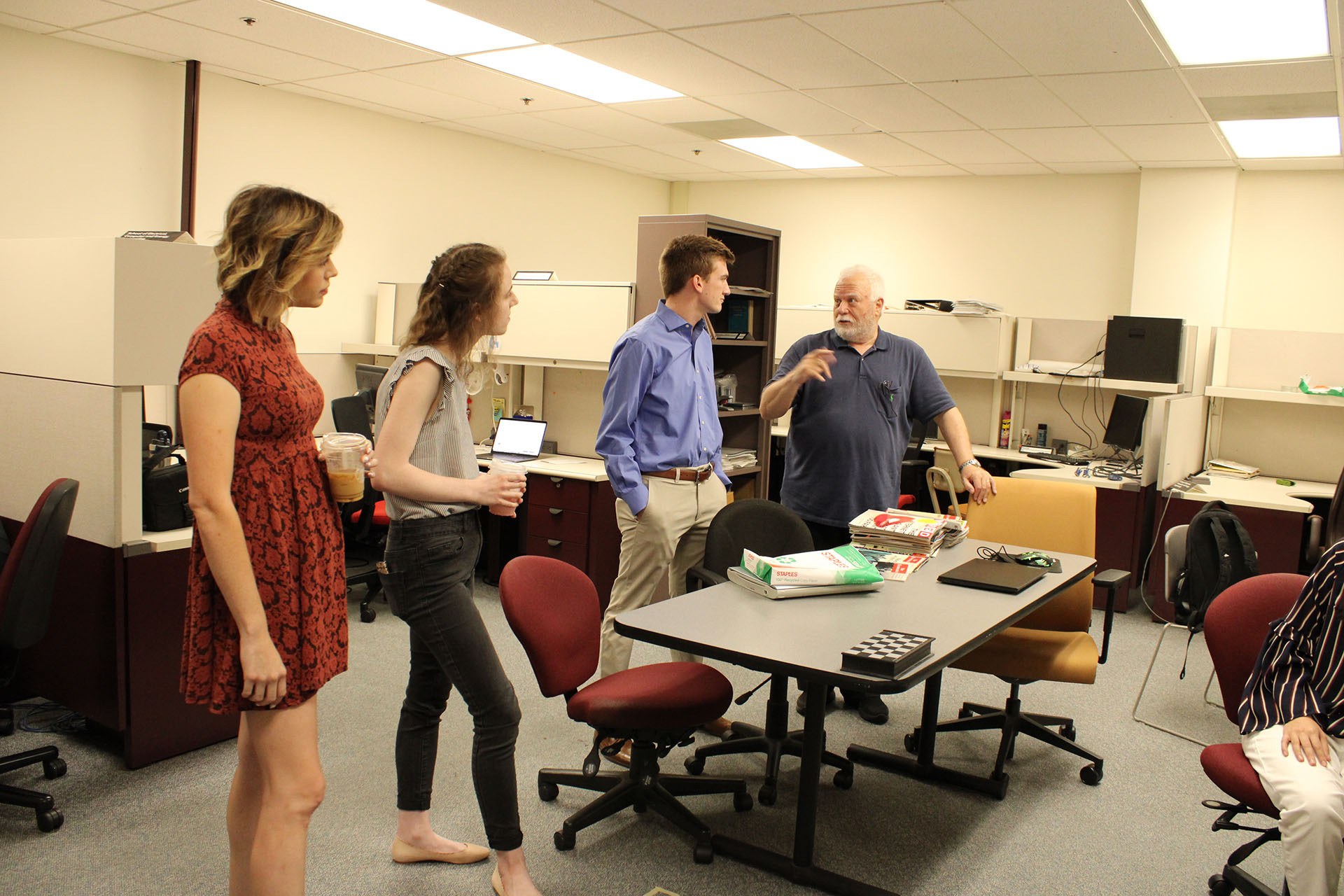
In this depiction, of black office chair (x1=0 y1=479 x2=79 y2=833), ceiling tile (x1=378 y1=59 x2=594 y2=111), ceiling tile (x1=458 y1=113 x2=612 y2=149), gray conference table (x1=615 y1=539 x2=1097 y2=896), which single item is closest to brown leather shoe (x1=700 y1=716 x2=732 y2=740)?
gray conference table (x1=615 y1=539 x2=1097 y2=896)

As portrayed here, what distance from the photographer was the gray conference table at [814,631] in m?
1.97

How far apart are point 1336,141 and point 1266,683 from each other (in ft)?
14.9

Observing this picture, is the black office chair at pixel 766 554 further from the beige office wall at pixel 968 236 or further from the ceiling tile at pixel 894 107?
the beige office wall at pixel 968 236

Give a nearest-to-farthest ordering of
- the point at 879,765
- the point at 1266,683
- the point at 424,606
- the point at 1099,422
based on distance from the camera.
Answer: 1. the point at 424,606
2. the point at 1266,683
3. the point at 879,765
4. the point at 1099,422

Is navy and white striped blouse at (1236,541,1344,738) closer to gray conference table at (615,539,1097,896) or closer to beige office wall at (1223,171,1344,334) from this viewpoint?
gray conference table at (615,539,1097,896)

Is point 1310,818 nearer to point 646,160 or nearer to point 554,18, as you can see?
point 554,18

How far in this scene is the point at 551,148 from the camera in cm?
719

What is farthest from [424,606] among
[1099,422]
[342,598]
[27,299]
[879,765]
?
[1099,422]

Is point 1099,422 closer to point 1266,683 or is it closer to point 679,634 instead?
point 1266,683

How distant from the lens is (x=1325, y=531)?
15.5 ft

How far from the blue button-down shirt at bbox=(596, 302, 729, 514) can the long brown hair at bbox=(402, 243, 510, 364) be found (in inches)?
36.5

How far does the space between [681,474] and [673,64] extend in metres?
2.40

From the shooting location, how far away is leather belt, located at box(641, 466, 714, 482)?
10.0ft

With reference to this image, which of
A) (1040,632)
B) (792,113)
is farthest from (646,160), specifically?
(1040,632)
